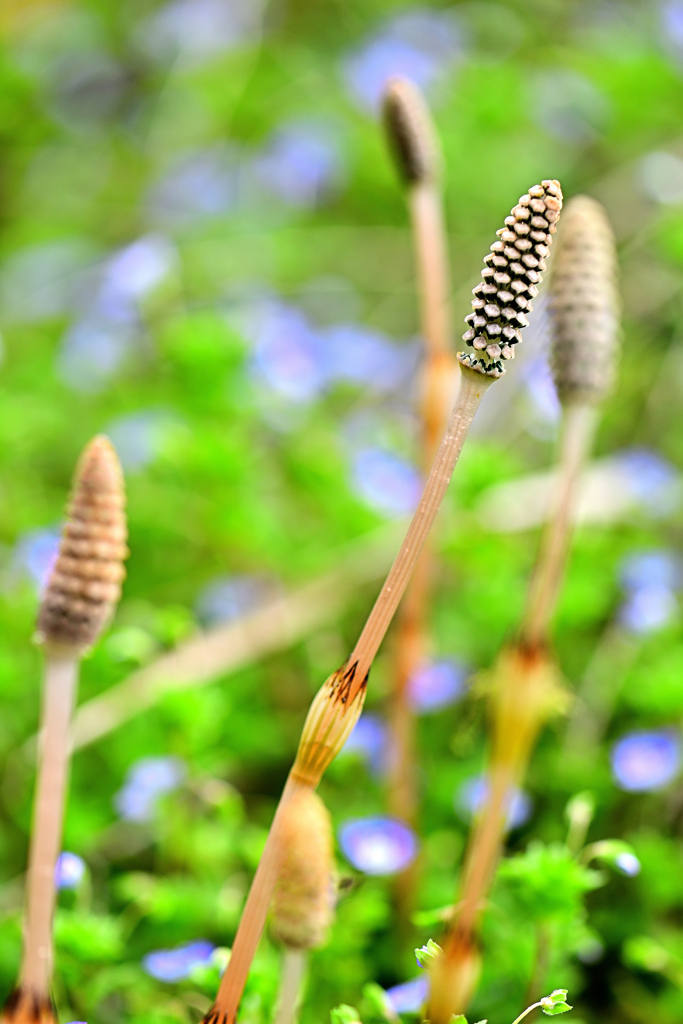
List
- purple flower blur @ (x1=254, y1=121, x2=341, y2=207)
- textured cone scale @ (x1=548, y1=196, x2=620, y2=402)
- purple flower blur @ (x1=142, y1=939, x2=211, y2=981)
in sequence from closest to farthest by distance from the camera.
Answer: textured cone scale @ (x1=548, y1=196, x2=620, y2=402)
purple flower blur @ (x1=142, y1=939, x2=211, y2=981)
purple flower blur @ (x1=254, y1=121, x2=341, y2=207)

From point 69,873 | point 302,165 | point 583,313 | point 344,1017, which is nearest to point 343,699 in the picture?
point 344,1017

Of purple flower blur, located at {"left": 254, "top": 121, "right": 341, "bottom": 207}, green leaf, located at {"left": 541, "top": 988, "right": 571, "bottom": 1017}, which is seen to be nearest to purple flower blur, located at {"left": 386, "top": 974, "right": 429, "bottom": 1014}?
green leaf, located at {"left": 541, "top": 988, "right": 571, "bottom": 1017}

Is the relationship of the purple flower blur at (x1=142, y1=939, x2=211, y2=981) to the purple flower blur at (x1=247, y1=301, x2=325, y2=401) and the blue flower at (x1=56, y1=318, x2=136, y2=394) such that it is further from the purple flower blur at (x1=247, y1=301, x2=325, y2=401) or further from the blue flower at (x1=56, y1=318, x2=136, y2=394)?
the blue flower at (x1=56, y1=318, x2=136, y2=394)

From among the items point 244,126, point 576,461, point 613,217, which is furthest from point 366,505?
point 244,126

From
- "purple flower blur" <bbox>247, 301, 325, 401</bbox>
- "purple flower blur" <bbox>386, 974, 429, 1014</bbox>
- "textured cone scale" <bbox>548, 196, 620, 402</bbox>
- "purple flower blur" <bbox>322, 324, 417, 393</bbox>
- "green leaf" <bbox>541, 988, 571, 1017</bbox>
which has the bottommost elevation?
"green leaf" <bbox>541, 988, 571, 1017</bbox>

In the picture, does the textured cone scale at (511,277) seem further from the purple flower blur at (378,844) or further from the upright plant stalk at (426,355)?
the purple flower blur at (378,844)

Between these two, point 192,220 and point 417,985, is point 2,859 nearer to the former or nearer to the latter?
point 417,985

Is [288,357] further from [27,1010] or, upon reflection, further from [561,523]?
[27,1010]

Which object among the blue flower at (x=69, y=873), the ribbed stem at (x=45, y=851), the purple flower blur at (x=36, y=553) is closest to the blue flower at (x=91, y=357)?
the purple flower blur at (x=36, y=553)
